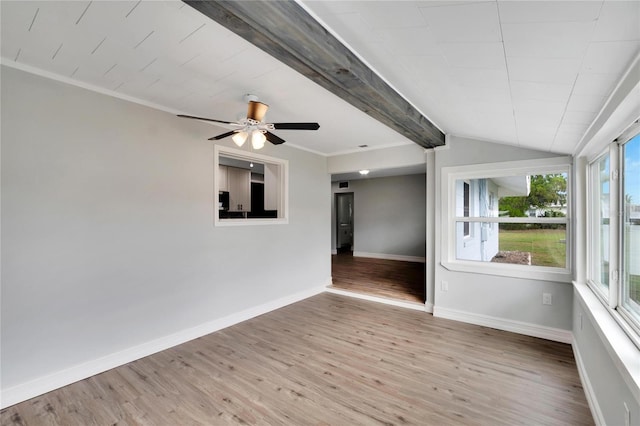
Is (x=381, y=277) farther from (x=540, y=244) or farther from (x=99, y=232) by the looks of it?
(x=99, y=232)

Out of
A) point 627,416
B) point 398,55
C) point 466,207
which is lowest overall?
point 627,416

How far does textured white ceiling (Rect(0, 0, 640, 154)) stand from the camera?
118cm

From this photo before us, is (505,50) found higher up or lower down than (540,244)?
higher up

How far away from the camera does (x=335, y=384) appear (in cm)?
230

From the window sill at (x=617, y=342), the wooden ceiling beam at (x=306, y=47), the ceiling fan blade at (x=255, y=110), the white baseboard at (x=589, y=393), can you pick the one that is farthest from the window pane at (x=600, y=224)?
the ceiling fan blade at (x=255, y=110)

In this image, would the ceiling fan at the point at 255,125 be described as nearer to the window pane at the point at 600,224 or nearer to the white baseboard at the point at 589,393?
the window pane at the point at 600,224

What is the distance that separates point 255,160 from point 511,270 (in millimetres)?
3499

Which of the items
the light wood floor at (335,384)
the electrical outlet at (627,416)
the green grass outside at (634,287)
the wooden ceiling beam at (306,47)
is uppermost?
the wooden ceiling beam at (306,47)

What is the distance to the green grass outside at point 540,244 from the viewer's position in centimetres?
315

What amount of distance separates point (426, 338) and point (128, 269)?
312cm

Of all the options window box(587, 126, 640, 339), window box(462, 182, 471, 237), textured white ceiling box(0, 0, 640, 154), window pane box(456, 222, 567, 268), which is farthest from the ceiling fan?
window pane box(456, 222, 567, 268)

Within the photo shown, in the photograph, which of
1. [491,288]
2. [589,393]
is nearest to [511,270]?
[491,288]

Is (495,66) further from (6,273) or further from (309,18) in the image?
(6,273)

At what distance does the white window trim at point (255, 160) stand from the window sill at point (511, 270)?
2.39m
